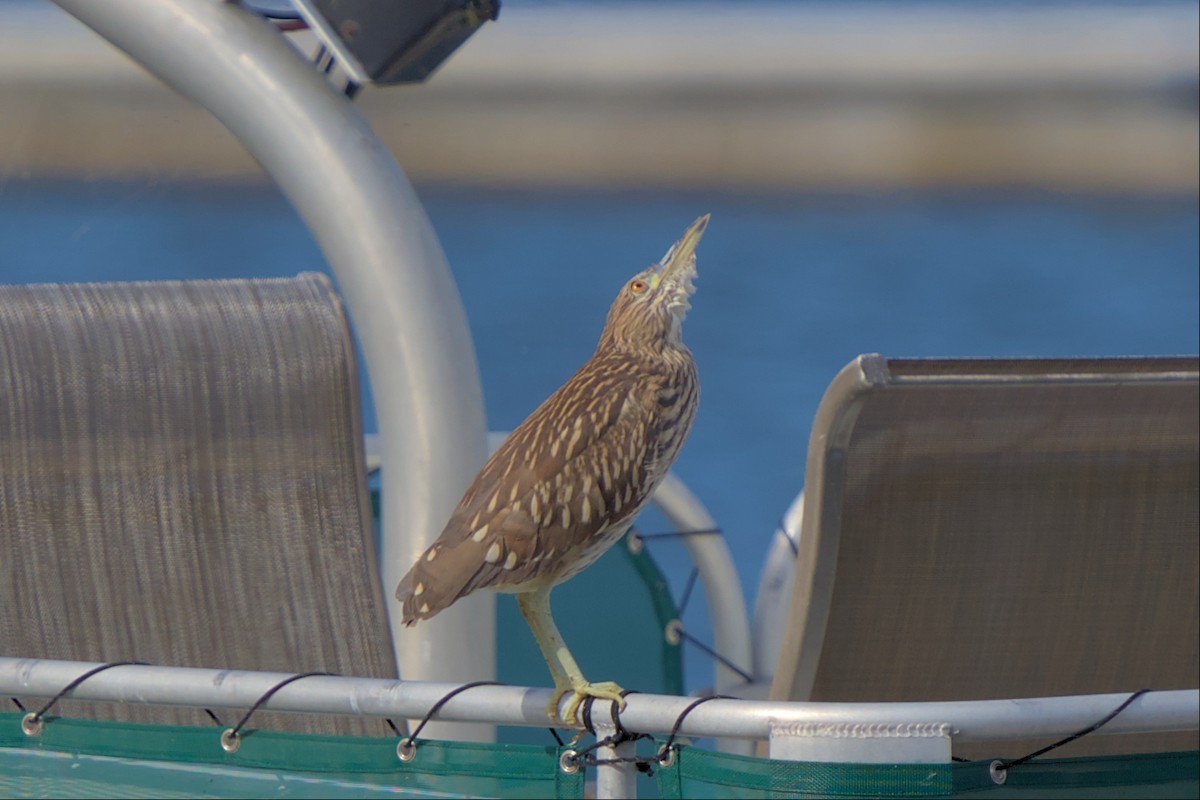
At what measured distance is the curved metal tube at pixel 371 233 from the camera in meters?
2.23

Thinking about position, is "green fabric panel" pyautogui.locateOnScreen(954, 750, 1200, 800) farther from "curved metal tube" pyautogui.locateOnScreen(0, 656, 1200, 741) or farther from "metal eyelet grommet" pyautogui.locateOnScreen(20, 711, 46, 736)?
"metal eyelet grommet" pyautogui.locateOnScreen(20, 711, 46, 736)

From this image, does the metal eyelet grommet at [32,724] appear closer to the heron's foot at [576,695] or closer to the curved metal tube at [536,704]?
the curved metal tube at [536,704]

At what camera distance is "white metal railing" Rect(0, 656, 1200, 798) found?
1243mm

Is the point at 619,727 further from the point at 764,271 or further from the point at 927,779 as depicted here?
the point at 764,271

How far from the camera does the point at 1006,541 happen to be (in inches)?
77.5

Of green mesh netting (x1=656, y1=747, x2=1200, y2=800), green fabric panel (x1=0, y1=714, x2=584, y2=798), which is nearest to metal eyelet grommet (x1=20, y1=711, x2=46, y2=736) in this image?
green fabric panel (x1=0, y1=714, x2=584, y2=798)

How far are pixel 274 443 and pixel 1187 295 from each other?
12.0m

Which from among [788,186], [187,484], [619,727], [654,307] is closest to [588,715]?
[619,727]

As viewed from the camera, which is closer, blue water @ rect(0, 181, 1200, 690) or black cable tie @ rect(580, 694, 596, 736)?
black cable tie @ rect(580, 694, 596, 736)

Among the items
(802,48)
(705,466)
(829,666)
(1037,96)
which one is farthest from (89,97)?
(829,666)

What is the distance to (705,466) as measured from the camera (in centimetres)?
1043

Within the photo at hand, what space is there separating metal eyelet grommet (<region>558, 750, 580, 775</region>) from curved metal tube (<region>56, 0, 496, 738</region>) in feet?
3.26

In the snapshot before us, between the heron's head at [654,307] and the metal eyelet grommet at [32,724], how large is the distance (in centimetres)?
64

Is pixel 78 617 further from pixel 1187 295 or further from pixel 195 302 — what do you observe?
pixel 1187 295
